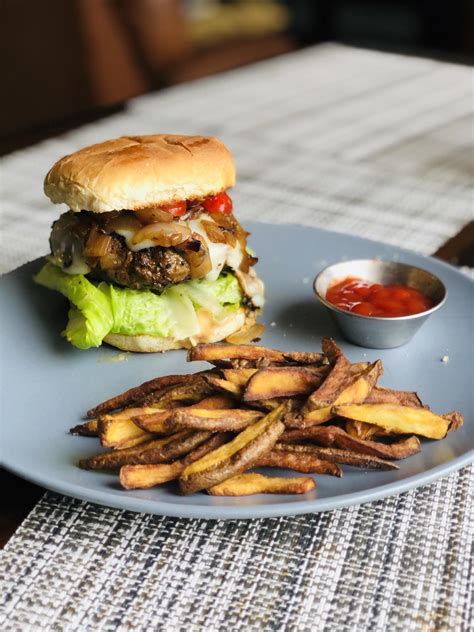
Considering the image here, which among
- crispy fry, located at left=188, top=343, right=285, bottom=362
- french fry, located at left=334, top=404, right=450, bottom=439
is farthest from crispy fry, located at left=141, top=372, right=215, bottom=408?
french fry, located at left=334, top=404, right=450, bottom=439

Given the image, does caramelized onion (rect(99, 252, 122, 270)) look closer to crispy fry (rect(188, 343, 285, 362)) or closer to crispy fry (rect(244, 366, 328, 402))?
crispy fry (rect(188, 343, 285, 362))

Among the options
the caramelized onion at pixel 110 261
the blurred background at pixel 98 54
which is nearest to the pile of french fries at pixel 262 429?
the caramelized onion at pixel 110 261

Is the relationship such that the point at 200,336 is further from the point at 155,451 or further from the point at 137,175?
the point at 155,451

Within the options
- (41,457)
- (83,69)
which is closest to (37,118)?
(83,69)

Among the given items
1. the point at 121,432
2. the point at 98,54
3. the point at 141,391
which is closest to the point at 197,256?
the point at 141,391

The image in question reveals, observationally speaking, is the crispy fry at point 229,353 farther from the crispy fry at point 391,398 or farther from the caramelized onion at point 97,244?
the caramelized onion at point 97,244

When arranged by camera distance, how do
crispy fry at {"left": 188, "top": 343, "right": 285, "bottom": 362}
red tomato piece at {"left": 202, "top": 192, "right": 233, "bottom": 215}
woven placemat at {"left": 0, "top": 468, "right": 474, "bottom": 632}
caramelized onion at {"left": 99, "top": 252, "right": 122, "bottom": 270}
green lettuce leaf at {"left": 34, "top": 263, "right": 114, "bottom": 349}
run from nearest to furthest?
woven placemat at {"left": 0, "top": 468, "right": 474, "bottom": 632}, crispy fry at {"left": 188, "top": 343, "right": 285, "bottom": 362}, green lettuce leaf at {"left": 34, "top": 263, "right": 114, "bottom": 349}, caramelized onion at {"left": 99, "top": 252, "right": 122, "bottom": 270}, red tomato piece at {"left": 202, "top": 192, "right": 233, "bottom": 215}
